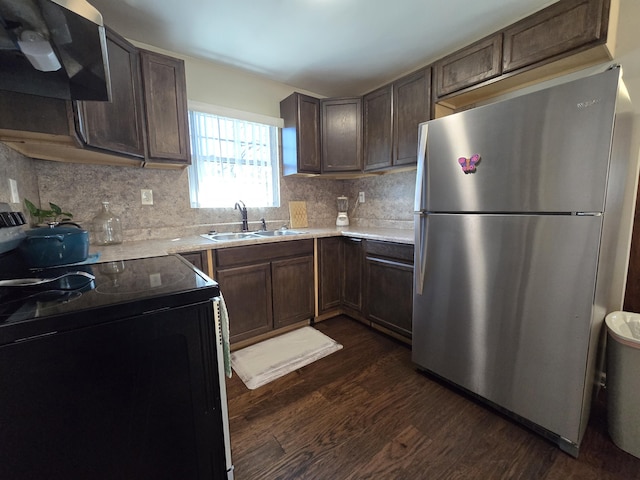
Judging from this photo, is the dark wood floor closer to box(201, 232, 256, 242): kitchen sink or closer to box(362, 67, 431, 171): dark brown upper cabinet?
box(201, 232, 256, 242): kitchen sink

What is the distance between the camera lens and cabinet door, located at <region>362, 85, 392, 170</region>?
2.43 metres

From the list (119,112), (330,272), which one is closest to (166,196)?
(119,112)

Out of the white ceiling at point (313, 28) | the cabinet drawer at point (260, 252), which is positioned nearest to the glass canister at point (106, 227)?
the cabinet drawer at point (260, 252)

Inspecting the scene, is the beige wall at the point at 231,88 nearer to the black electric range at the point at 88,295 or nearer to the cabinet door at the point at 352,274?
the cabinet door at the point at 352,274

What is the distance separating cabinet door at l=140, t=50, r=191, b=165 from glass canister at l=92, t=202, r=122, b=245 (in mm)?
464

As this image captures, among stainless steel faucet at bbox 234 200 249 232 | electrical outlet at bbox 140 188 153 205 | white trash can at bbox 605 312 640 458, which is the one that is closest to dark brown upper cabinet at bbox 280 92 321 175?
stainless steel faucet at bbox 234 200 249 232

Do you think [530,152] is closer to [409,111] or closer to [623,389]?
[623,389]

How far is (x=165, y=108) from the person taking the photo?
1901 millimetres

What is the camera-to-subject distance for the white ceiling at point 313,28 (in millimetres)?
1655

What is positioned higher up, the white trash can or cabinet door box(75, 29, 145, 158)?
cabinet door box(75, 29, 145, 158)

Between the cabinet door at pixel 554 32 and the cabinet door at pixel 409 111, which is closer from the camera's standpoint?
the cabinet door at pixel 554 32

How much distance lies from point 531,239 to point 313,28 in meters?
1.88

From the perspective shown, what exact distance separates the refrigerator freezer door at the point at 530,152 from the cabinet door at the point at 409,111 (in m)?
0.71

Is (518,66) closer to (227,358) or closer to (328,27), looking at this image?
(328,27)
